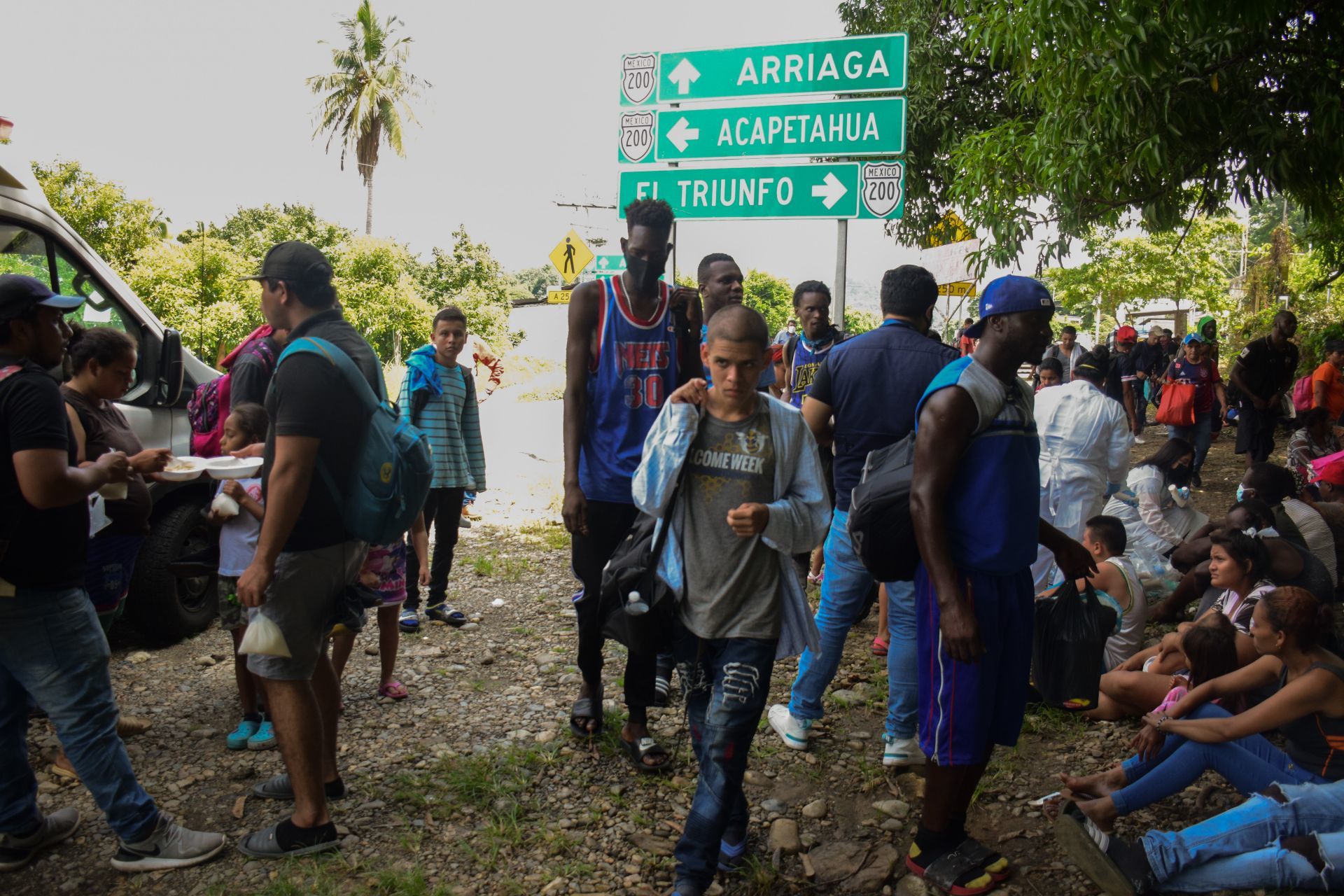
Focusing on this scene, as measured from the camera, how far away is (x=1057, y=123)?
6602 mm

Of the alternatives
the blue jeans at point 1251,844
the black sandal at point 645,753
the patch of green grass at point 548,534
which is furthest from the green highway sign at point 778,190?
the blue jeans at point 1251,844

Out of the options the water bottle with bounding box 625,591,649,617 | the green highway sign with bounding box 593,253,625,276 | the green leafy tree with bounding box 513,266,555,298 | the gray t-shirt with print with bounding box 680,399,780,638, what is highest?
the green leafy tree with bounding box 513,266,555,298

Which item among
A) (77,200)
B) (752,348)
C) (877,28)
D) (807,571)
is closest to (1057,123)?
(807,571)

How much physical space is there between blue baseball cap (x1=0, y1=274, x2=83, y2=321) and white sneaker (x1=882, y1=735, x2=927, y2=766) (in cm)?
333

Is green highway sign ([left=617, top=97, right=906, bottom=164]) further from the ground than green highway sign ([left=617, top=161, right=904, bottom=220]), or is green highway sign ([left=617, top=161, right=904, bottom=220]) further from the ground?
green highway sign ([left=617, top=97, right=906, bottom=164])

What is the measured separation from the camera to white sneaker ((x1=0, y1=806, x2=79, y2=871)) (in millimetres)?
3205

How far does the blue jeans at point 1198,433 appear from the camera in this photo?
1098 cm

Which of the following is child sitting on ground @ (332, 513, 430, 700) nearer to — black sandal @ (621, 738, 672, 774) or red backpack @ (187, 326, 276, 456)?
red backpack @ (187, 326, 276, 456)

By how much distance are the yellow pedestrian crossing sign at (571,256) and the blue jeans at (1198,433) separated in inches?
321

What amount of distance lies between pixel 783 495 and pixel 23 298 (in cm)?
239

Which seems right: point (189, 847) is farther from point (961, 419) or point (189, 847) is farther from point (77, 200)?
point (77, 200)

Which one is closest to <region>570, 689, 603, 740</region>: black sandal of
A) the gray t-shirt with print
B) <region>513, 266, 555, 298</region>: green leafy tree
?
the gray t-shirt with print

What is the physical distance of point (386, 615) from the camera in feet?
15.3

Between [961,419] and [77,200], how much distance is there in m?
24.4
